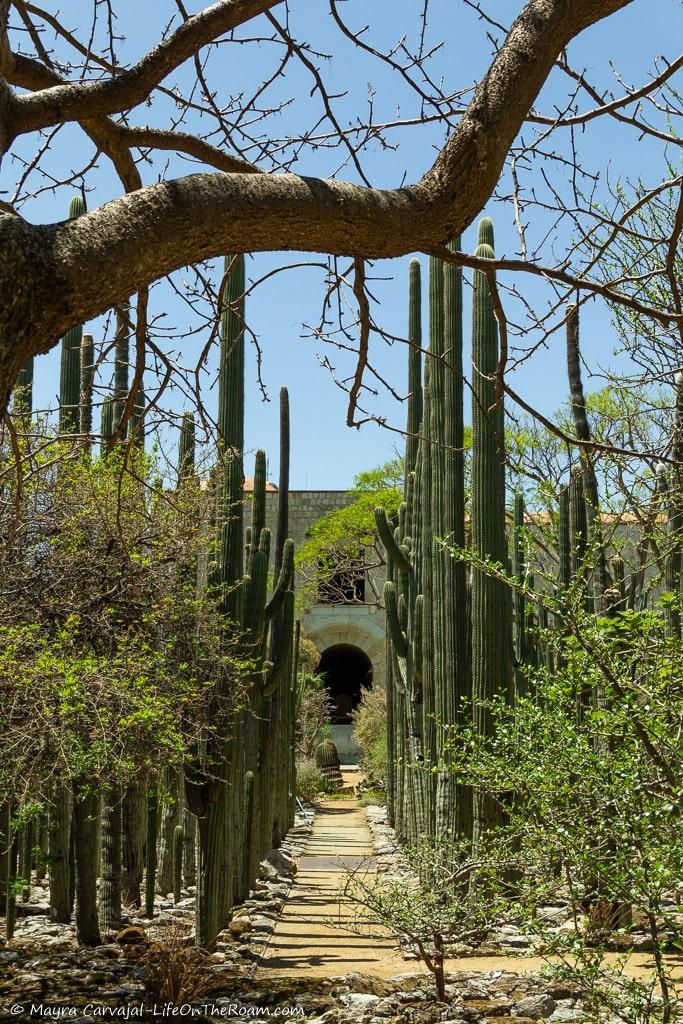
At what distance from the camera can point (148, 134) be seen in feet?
9.64

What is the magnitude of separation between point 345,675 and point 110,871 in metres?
28.4

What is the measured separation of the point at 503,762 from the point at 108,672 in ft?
9.66

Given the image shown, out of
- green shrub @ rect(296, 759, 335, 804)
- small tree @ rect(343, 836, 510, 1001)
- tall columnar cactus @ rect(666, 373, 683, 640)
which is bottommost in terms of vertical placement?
green shrub @ rect(296, 759, 335, 804)

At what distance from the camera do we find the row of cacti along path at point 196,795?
28.3ft

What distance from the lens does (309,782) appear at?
25.5m

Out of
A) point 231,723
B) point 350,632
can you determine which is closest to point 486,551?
point 231,723

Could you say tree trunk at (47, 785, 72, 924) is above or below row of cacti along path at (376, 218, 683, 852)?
below

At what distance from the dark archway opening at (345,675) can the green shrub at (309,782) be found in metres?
9.53

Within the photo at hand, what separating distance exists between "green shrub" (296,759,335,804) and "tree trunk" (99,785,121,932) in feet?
49.3

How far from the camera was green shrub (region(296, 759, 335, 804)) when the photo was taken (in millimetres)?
24781

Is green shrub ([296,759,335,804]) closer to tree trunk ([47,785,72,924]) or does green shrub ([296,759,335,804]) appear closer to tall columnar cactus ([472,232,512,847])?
tree trunk ([47,785,72,924])

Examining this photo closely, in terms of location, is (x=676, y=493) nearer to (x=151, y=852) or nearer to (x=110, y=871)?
(x=110, y=871)

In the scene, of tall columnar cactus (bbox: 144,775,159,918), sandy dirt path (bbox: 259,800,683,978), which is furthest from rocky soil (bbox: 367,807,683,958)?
tall columnar cactus (bbox: 144,775,159,918)

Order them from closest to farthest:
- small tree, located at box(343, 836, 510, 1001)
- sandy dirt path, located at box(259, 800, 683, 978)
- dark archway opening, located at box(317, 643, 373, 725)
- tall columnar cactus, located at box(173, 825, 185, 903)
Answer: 1. small tree, located at box(343, 836, 510, 1001)
2. sandy dirt path, located at box(259, 800, 683, 978)
3. tall columnar cactus, located at box(173, 825, 185, 903)
4. dark archway opening, located at box(317, 643, 373, 725)
